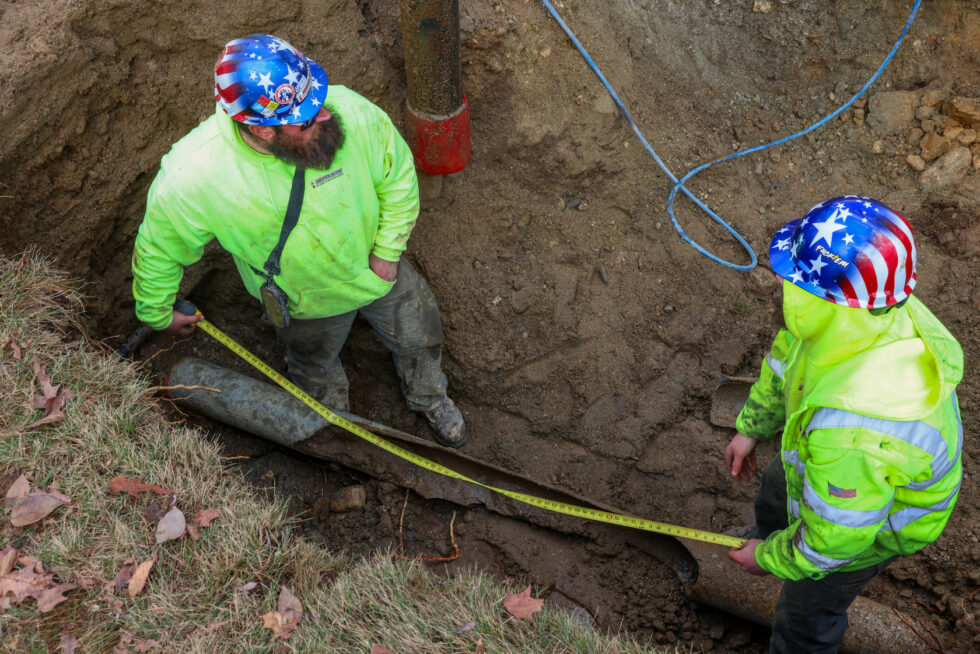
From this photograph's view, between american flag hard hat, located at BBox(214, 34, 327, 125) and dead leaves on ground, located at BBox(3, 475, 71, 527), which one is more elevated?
american flag hard hat, located at BBox(214, 34, 327, 125)

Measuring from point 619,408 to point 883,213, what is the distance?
104 inches

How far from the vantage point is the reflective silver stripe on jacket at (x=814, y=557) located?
7.88 feet

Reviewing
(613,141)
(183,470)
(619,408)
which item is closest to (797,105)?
(613,141)

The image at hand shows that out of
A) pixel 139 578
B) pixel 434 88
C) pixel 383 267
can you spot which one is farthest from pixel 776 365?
pixel 139 578

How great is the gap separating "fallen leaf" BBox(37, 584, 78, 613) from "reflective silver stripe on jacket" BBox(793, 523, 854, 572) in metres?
2.79

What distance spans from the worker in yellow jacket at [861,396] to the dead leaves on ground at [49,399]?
3.11 metres

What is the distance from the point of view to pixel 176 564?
9.56ft

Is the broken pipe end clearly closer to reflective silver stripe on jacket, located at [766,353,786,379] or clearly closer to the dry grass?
the dry grass

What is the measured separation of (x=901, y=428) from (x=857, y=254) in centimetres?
57

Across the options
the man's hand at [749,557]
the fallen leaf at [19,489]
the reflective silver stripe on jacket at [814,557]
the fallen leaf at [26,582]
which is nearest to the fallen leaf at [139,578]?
the fallen leaf at [26,582]

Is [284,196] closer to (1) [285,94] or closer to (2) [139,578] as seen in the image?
(1) [285,94]

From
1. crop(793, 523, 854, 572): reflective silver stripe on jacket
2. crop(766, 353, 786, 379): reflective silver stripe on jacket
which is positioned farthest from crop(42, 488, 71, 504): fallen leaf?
crop(766, 353, 786, 379): reflective silver stripe on jacket

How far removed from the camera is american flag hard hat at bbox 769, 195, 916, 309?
2.14 metres

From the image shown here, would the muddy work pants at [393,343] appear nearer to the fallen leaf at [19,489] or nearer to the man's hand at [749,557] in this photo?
the fallen leaf at [19,489]
